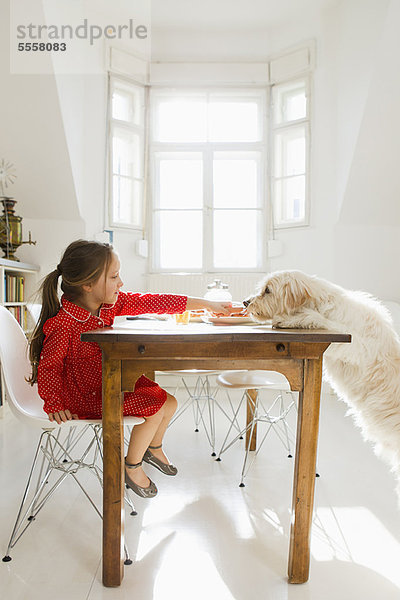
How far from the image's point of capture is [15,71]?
369 cm

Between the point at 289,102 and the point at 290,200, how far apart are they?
1.05 metres

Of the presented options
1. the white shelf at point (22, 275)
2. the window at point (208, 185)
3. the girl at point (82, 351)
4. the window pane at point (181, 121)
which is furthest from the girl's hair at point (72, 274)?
the window pane at point (181, 121)

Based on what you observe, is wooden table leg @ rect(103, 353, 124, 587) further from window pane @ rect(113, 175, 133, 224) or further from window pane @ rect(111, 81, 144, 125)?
window pane @ rect(111, 81, 144, 125)

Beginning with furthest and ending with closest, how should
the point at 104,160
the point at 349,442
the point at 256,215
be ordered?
1. the point at 256,215
2. the point at 104,160
3. the point at 349,442

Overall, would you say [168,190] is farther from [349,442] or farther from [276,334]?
[276,334]

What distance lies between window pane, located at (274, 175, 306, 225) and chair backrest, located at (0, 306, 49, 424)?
3518 mm

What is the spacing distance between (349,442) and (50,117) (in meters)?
3.52

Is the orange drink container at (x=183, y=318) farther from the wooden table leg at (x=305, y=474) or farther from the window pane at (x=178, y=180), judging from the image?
the window pane at (x=178, y=180)

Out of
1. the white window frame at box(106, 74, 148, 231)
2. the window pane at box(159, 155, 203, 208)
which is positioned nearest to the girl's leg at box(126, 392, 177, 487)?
the white window frame at box(106, 74, 148, 231)

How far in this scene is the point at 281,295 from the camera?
172cm

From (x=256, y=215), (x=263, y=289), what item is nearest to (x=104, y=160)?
(x=256, y=215)

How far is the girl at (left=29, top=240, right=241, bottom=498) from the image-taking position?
1.74 metres

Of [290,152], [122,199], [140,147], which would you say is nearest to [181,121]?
[140,147]

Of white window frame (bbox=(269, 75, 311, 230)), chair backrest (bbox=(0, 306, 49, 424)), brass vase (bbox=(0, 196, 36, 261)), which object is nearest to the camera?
chair backrest (bbox=(0, 306, 49, 424))
